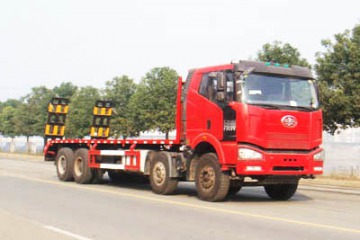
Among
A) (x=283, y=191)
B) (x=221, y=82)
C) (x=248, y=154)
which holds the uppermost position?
(x=221, y=82)

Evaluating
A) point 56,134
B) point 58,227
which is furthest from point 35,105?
point 58,227

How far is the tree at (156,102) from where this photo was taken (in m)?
27.7

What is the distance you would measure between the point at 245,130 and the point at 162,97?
17.9m

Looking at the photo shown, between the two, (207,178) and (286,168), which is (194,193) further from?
(286,168)

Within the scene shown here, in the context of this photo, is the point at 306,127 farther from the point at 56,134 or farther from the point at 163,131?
the point at 163,131

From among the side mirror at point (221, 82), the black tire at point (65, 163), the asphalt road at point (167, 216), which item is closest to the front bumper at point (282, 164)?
the asphalt road at point (167, 216)

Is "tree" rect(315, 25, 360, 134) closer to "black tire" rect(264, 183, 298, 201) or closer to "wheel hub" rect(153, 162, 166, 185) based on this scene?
"black tire" rect(264, 183, 298, 201)

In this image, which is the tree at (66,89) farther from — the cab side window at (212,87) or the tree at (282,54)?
the cab side window at (212,87)

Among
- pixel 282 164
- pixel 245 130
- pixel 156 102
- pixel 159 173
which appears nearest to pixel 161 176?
pixel 159 173

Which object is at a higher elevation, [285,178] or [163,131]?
[163,131]

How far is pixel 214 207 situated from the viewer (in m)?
10.7

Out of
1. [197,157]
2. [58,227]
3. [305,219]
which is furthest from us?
[197,157]

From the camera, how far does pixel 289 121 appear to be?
36.3 ft

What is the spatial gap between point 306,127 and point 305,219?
2.71 m
